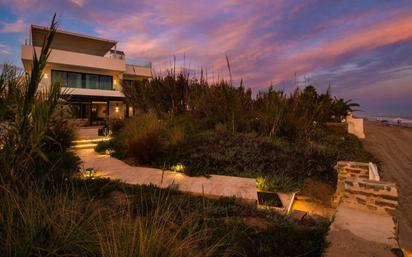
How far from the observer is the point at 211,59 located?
11703 mm

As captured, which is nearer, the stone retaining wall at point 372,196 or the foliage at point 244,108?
the stone retaining wall at point 372,196

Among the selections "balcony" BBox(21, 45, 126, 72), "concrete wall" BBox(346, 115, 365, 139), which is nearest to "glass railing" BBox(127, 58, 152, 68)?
"balcony" BBox(21, 45, 126, 72)

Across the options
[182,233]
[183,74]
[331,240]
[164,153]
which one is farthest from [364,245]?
[183,74]

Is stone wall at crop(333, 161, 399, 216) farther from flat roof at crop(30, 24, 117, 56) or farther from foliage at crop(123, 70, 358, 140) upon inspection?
flat roof at crop(30, 24, 117, 56)

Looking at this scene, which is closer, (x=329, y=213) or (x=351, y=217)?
(x=351, y=217)

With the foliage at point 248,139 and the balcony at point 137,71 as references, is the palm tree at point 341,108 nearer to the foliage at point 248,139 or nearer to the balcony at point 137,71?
the foliage at point 248,139

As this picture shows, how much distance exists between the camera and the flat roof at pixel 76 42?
66.5 feet

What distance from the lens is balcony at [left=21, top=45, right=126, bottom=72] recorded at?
17797mm

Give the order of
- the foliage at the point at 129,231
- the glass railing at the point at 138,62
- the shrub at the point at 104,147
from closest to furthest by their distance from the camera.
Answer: the foliage at the point at 129,231 < the shrub at the point at 104,147 < the glass railing at the point at 138,62

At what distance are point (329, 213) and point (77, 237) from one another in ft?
13.5

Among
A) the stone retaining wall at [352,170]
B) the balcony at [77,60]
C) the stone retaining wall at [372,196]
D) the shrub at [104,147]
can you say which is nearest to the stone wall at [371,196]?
the stone retaining wall at [372,196]

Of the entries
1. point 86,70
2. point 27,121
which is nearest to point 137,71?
point 86,70

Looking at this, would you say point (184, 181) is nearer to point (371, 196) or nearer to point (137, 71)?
point (371, 196)

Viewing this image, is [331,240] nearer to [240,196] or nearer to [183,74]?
[240,196]
